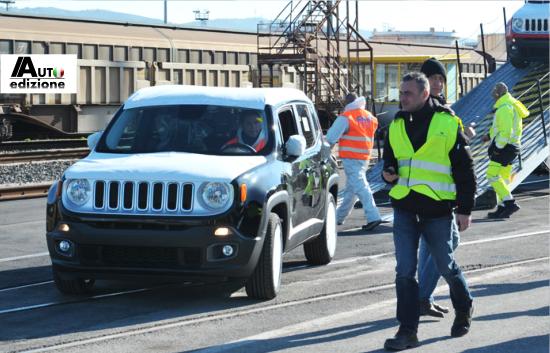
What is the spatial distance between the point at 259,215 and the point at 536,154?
9.99 metres

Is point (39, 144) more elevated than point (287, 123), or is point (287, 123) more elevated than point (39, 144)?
point (287, 123)

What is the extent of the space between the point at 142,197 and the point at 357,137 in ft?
18.4

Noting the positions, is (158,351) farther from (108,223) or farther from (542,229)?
(542,229)

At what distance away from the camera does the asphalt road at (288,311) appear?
7891 millimetres

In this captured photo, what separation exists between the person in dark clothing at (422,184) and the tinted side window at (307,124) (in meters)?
3.52

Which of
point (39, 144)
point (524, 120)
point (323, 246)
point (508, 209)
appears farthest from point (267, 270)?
point (39, 144)

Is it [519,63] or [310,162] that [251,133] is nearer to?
[310,162]

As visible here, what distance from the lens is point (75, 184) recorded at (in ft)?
30.8

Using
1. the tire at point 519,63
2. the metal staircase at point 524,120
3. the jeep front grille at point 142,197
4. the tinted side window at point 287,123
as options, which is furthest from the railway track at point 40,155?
the jeep front grille at point 142,197

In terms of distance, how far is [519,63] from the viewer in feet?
79.5

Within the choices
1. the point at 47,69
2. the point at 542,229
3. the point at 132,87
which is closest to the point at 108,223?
the point at 542,229

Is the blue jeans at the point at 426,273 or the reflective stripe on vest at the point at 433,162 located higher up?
the reflective stripe on vest at the point at 433,162

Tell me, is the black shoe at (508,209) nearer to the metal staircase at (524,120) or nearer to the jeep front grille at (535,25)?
the metal staircase at (524,120)

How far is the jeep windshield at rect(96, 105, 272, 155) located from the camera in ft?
33.1
